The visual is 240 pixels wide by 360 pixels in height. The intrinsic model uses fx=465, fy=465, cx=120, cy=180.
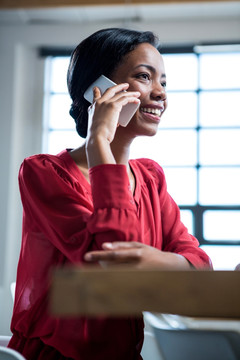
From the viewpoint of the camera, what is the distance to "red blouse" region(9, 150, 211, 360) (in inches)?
41.5

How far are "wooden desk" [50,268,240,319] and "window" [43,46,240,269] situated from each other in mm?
2825

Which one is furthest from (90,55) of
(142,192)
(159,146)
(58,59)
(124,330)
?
(58,59)

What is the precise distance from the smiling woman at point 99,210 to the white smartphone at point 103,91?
0.10ft

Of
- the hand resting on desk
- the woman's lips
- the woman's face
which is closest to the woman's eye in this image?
the woman's face

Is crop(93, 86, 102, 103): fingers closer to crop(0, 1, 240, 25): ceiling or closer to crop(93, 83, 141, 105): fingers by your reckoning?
crop(93, 83, 141, 105): fingers

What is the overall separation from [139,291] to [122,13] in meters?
3.21

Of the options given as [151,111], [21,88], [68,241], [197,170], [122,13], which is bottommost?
[68,241]

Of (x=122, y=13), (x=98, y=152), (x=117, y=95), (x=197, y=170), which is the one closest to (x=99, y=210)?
(x=98, y=152)

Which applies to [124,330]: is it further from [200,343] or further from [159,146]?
[159,146]

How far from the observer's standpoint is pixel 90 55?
58.7 inches

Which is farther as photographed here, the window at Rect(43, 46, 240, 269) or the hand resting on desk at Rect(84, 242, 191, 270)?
the window at Rect(43, 46, 240, 269)

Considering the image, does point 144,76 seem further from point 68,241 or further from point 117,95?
point 68,241

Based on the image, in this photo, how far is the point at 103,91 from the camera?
141cm

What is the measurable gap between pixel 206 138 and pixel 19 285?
250cm
